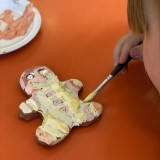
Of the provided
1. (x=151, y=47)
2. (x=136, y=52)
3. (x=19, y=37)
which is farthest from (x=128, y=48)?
(x=19, y=37)

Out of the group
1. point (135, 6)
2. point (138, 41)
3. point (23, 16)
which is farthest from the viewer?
point (23, 16)

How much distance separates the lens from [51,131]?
56cm

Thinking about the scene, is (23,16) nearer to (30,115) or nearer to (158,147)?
(30,115)

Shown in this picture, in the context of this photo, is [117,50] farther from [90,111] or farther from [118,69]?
[90,111]

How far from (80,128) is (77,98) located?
6 cm

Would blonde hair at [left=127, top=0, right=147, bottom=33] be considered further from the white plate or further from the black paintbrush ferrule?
the white plate

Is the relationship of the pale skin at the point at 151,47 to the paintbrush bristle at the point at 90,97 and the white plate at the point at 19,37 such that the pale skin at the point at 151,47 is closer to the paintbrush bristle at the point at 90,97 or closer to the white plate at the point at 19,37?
the paintbrush bristle at the point at 90,97

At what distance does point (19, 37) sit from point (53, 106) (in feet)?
0.74

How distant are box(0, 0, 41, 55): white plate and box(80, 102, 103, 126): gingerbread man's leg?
227 mm

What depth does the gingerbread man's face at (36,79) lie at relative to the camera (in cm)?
63

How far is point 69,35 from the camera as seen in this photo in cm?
77

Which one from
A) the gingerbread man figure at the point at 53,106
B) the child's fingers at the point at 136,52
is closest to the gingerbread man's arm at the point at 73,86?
the gingerbread man figure at the point at 53,106

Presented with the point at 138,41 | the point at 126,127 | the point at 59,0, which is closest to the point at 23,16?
the point at 59,0

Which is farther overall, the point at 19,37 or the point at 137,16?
the point at 19,37
